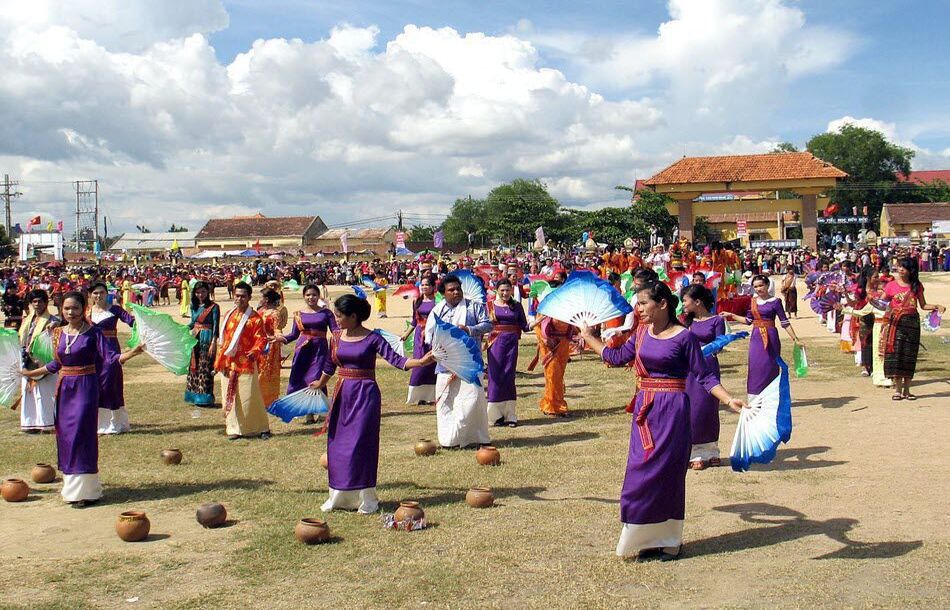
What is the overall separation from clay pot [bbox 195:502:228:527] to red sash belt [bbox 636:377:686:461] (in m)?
3.24

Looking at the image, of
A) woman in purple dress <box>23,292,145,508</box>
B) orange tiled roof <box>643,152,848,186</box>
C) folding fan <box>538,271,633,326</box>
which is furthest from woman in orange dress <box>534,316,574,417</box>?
orange tiled roof <box>643,152,848,186</box>

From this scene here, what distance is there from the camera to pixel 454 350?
7.75 m

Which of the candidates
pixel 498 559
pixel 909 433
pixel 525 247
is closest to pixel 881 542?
pixel 498 559

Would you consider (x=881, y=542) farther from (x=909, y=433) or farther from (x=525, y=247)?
(x=525, y=247)

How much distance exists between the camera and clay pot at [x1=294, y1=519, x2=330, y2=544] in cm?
622

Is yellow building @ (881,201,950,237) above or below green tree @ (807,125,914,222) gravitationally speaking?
below

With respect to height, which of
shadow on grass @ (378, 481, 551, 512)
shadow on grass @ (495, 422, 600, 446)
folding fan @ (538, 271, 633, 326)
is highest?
folding fan @ (538, 271, 633, 326)

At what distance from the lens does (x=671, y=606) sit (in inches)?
195

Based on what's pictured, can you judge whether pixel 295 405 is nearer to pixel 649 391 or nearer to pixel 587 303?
pixel 587 303

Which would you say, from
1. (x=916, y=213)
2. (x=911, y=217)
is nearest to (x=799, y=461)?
(x=911, y=217)

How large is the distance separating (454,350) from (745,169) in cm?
4876

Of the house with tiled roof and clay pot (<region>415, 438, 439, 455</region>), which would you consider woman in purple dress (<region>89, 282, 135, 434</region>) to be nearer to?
clay pot (<region>415, 438, 439, 455</region>)

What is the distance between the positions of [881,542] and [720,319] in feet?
11.2

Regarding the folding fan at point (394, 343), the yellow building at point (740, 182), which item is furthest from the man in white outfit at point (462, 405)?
the yellow building at point (740, 182)
